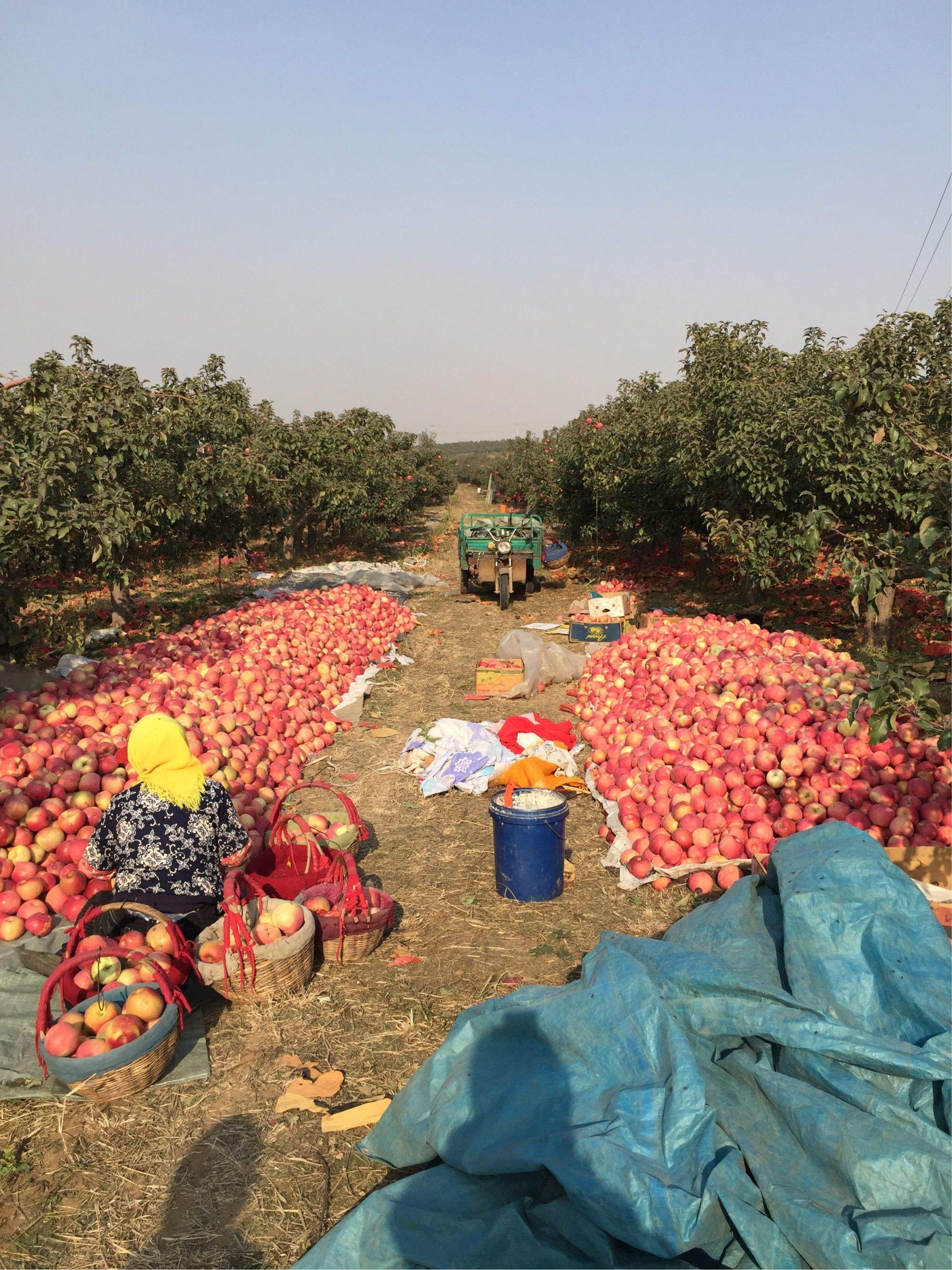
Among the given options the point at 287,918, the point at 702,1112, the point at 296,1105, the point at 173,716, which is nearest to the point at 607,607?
the point at 173,716

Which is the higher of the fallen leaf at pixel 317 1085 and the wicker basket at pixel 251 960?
the wicker basket at pixel 251 960

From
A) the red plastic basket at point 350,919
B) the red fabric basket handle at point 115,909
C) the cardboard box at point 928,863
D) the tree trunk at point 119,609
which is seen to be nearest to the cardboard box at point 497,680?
the red plastic basket at point 350,919

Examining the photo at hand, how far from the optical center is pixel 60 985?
4.16 metres

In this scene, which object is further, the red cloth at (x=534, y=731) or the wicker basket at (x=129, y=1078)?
the red cloth at (x=534, y=731)

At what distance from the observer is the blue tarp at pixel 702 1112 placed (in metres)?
2.48

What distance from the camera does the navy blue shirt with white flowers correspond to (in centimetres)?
477

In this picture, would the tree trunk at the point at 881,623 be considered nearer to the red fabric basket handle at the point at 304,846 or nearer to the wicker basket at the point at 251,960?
the red fabric basket handle at the point at 304,846

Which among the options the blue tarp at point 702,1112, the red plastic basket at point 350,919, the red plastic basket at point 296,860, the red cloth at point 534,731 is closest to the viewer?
the blue tarp at point 702,1112

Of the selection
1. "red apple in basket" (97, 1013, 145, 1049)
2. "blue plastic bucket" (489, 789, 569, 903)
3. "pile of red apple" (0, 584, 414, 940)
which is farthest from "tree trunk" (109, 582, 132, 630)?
"red apple in basket" (97, 1013, 145, 1049)

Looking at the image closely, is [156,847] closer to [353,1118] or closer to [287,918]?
[287,918]

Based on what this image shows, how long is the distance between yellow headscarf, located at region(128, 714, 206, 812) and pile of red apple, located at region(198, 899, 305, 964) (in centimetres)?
79

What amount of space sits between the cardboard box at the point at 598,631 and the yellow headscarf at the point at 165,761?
9499 millimetres

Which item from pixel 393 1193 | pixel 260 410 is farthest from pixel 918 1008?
pixel 260 410

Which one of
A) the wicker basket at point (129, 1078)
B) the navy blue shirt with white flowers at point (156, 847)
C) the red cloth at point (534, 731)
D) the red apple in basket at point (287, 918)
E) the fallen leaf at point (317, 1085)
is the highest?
the navy blue shirt with white flowers at point (156, 847)
